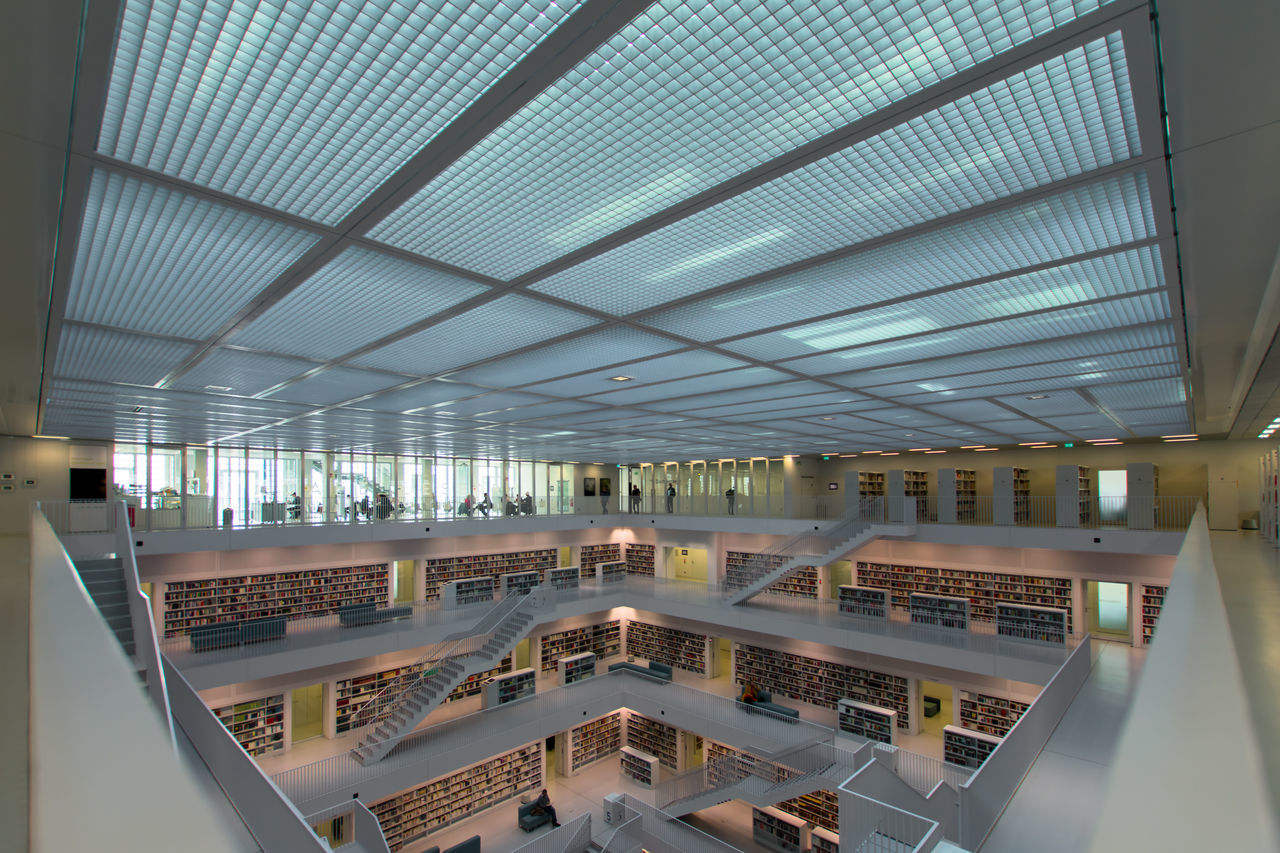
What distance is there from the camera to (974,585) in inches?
653

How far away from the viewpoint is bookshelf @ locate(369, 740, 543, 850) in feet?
46.3

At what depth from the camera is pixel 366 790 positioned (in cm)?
1242

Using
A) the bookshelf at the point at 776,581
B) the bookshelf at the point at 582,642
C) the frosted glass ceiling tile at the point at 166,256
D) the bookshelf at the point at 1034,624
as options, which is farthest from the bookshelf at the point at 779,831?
the frosted glass ceiling tile at the point at 166,256

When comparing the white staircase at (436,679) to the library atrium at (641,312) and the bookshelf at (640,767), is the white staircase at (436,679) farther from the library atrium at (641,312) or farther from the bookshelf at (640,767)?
the bookshelf at (640,767)

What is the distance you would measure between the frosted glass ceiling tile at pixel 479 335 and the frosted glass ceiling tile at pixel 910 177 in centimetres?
57

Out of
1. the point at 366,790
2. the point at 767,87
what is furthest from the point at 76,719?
the point at 366,790

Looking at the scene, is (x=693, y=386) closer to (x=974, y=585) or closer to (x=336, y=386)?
(x=336, y=386)

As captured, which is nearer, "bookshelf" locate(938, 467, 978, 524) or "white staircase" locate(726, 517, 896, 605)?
"bookshelf" locate(938, 467, 978, 524)

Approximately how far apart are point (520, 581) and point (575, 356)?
585 inches

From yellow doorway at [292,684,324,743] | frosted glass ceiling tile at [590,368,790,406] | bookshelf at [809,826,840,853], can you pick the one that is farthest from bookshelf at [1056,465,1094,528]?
yellow doorway at [292,684,324,743]

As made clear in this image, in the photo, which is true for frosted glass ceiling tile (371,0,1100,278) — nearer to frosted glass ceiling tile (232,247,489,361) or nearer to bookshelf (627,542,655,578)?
frosted glass ceiling tile (232,247,489,361)

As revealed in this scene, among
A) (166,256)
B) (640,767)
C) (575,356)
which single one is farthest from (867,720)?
(166,256)

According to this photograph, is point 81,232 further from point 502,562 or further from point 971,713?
point 502,562

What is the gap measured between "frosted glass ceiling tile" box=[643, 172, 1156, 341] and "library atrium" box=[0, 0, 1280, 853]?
4cm
